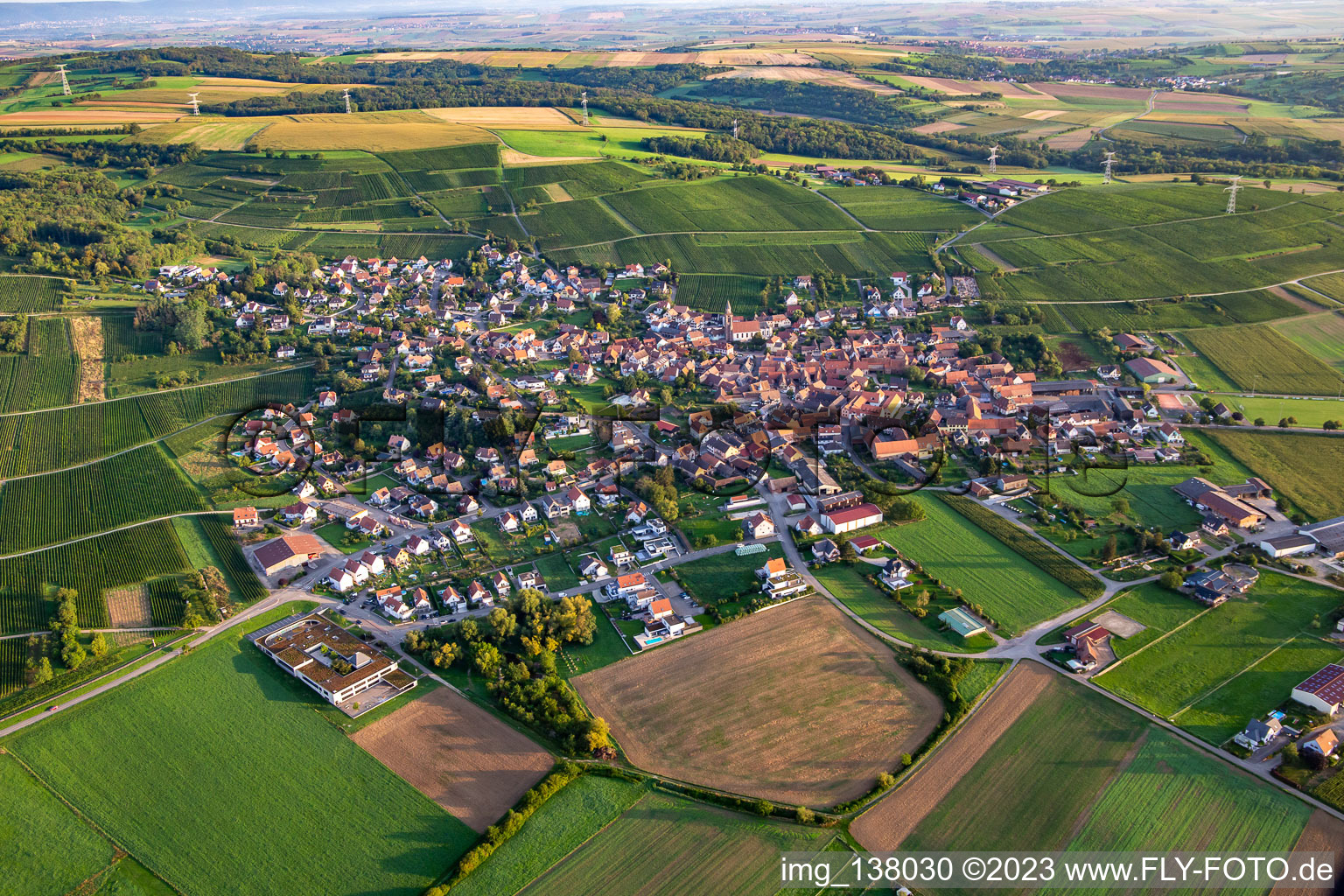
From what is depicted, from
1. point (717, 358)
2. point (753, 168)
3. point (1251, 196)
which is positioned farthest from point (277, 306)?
point (1251, 196)

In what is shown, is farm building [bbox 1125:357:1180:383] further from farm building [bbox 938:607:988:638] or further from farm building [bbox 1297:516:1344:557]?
farm building [bbox 938:607:988:638]

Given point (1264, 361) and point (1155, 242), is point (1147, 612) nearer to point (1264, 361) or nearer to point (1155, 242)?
point (1264, 361)

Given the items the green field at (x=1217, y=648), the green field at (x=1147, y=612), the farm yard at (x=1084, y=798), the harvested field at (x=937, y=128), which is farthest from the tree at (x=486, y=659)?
the harvested field at (x=937, y=128)

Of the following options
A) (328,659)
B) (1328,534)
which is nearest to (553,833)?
(328,659)

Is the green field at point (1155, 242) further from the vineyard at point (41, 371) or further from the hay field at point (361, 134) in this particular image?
the hay field at point (361, 134)

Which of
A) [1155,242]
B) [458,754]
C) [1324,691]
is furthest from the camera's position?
[1155,242]

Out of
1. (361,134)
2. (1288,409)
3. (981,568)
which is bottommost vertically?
(981,568)

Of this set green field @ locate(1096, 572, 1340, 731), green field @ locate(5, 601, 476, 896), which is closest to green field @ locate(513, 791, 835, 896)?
green field @ locate(5, 601, 476, 896)
